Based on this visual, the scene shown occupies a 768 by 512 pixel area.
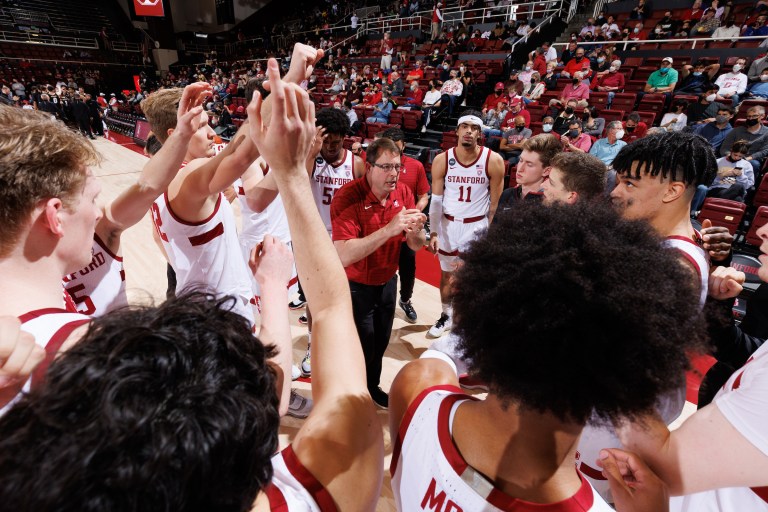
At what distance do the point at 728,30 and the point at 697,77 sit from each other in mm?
2248

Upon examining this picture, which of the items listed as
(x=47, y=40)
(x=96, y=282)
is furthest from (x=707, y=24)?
(x=47, y=40)

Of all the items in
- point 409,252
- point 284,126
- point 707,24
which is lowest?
point 409,252

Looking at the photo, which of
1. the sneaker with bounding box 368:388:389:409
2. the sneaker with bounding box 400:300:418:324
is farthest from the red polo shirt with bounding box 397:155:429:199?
the sneaker with bounding box 368:388:389:409

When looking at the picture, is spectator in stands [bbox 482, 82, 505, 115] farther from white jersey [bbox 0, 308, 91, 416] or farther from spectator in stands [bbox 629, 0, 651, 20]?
white jersey [bbox 0, 308, 91, 416]

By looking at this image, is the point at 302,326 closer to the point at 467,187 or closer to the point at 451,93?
the point at 467,187

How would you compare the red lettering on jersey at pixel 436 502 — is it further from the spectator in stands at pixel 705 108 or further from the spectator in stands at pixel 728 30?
the spectator in stands at pixel 728 30

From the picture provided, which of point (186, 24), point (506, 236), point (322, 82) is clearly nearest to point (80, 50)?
point (186, 24)

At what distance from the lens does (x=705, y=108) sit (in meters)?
6.62

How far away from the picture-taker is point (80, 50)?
23250 millimetres

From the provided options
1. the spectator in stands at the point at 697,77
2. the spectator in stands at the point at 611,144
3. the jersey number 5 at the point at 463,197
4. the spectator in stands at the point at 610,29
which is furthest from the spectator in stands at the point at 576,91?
the jersey number 5 at the point at 463,197

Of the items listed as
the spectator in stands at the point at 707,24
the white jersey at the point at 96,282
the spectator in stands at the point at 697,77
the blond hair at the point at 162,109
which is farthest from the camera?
the spectator in stands at the point at 707,24

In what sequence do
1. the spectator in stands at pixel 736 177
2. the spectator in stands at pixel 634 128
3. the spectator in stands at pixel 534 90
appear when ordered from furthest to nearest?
the spectator in stands at pixel 534 90, the spectator in stands at pixel 634 128, the spectator in stands at pixel 736 177

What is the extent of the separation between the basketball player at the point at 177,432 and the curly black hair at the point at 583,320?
0.33 meters

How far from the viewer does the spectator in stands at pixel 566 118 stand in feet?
23.5
